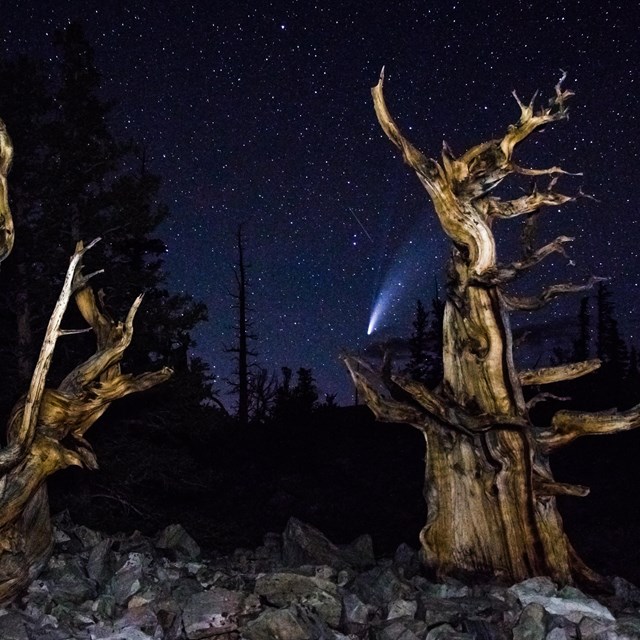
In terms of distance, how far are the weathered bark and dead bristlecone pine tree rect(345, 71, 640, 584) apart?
2814 millimetres

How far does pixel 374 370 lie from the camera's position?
339 inches

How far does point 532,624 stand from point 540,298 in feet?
11.2

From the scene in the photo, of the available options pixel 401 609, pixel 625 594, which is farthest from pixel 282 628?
pixel 625 594

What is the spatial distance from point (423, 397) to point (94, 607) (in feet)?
12.3

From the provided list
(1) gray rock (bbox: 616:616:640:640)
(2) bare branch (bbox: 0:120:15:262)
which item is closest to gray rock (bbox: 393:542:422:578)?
(1) gray rock (bbox: 616:616:640:640)

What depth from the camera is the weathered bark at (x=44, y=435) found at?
676 cm

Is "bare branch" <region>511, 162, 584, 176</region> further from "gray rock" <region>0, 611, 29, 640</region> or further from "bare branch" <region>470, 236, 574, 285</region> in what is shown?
"gray rock" <region>0, 611, 29, 640</region>

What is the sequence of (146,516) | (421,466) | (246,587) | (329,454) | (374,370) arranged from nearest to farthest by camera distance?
(246,587) < (374,370) < (146,516) < (421,466) < (329,454)

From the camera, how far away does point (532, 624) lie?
6090mm

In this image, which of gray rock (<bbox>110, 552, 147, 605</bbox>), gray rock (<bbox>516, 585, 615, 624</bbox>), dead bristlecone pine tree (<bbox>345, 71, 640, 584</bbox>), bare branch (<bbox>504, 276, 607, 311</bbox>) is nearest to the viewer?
gray rock (<bbox>516, 585, 615, 624</bbox>)

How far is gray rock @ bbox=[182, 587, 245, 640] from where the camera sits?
6113 millimetres

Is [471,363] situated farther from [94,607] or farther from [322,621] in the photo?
[94,607]

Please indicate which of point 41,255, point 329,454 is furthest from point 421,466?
point 41,255

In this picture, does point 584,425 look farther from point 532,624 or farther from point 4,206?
point 4,206
